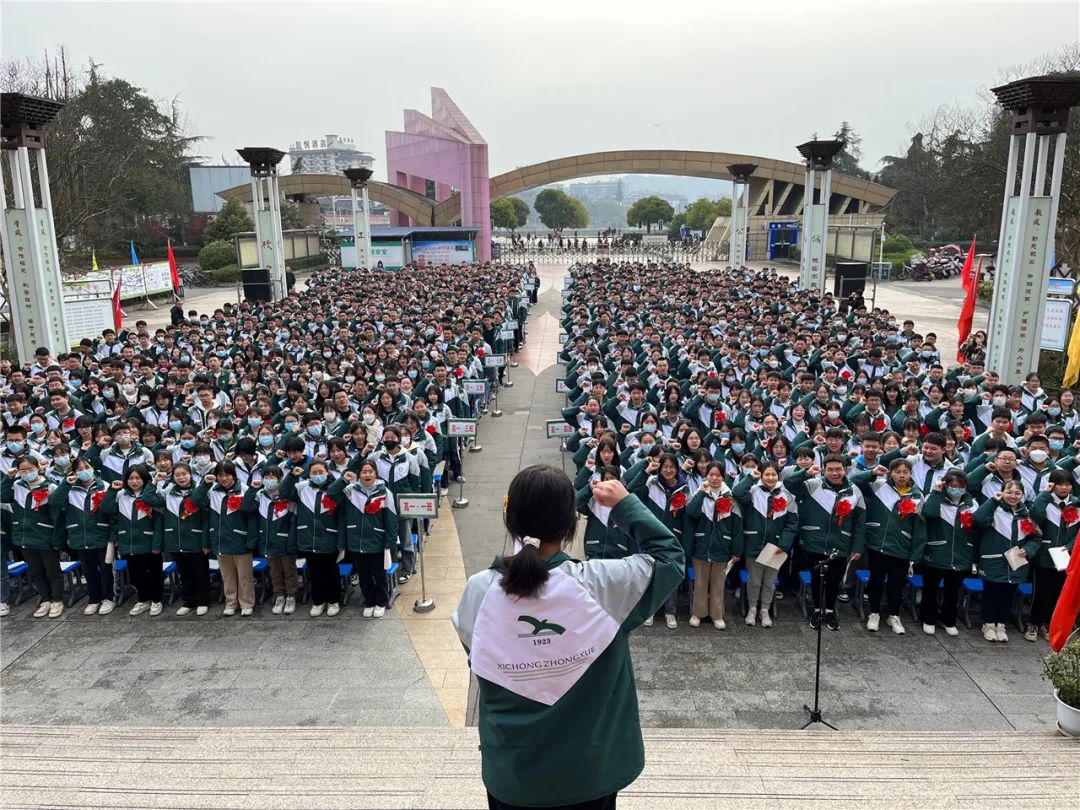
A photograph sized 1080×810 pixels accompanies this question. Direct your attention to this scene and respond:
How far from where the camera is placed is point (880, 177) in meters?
77.3

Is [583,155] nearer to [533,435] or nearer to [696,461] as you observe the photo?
[533,435]

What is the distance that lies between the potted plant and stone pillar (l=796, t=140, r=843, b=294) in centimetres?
1773

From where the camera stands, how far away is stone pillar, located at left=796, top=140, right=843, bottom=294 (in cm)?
2128

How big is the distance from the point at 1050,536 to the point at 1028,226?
8208 mm

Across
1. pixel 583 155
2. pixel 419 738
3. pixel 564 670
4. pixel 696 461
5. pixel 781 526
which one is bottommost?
pixel 419 738

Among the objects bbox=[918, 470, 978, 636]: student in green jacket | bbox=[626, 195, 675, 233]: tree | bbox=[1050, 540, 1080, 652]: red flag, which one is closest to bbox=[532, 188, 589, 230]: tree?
bbox=[626, 195, 675, 233]: tree

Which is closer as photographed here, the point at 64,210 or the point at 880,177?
the point at 64,210

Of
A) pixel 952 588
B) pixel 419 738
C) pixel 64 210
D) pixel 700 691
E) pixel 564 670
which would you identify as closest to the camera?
pixel 564 670

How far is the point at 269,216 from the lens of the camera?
24.5 m

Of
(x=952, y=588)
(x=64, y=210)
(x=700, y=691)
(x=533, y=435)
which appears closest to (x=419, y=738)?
(x=700, y=691)

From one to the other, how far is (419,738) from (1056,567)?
5109 mm

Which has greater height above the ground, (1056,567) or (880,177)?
(880,177)

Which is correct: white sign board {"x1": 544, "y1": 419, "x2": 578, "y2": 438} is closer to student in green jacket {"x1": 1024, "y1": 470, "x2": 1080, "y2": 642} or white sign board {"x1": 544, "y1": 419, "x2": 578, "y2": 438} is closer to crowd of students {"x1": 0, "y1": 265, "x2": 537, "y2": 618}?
crowd of students {"x1": 0, "y1": 265, "x2": 537, "y2": 618}

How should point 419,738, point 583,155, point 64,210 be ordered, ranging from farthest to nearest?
1. point 583,155
2. point 64,210
3. point 419,738
